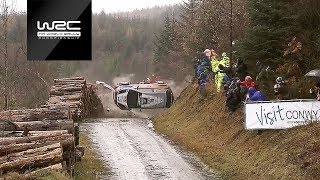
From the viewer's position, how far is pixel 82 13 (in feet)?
20.5

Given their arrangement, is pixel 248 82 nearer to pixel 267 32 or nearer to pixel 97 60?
pixel 267 32

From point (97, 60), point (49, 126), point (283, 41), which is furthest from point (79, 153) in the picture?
point (97, 60)

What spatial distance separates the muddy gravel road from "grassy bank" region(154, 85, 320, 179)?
2.63 ft

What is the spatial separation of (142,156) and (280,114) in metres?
5.41

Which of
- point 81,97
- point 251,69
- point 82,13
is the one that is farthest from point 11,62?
point 82,13

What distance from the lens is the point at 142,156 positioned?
20.1m

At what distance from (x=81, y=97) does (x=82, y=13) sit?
28938 millimetres

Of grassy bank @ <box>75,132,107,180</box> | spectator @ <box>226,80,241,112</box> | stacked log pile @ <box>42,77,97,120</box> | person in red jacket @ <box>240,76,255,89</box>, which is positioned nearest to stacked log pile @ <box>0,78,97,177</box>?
grassy bank @ <box>75,132,107,180</box>

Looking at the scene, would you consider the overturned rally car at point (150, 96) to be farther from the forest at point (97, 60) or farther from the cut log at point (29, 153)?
the cut log at point (29, 153)

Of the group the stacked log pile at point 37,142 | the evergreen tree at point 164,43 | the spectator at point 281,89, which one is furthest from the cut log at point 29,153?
the evergreen tree at point 164,43

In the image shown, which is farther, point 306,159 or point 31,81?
point 31,81

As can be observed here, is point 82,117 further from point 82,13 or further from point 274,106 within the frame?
point 82,13

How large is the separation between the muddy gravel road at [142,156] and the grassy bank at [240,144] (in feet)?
2.63

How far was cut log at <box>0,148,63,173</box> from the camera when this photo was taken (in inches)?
490
